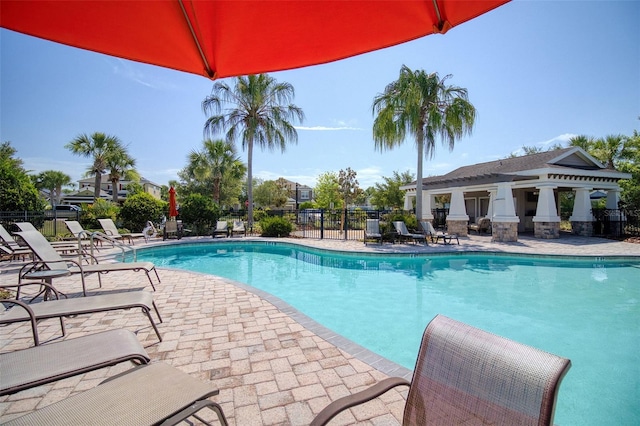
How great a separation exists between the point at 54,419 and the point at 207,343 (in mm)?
2096

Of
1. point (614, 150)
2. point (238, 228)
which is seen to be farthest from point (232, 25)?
point (614, 150)

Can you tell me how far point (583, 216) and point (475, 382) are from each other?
20.0 metres

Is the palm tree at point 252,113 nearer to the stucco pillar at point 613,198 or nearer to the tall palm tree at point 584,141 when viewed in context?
the stucco pillar at point 613,198

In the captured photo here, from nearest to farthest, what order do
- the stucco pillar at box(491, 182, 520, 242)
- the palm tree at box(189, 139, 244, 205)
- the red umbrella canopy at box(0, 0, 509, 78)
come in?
the red umbrella canopy at box(0, 0, 509, 78) < the stucco pillar at box(491, 182, 520, 242) < the palm tree at box(189, 139, 244, 205)

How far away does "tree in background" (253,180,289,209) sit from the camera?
118ft

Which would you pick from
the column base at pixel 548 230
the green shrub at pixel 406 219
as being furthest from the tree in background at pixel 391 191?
the green shrub at pixel 406 219

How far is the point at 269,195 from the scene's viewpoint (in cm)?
3588

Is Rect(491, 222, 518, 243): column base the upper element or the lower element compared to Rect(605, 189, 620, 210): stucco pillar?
lower

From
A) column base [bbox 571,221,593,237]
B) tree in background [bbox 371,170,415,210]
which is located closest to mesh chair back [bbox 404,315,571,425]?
column base [bbox 571,221,593,237]

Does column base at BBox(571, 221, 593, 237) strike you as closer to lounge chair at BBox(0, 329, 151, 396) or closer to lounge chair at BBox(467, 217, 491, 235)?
lounge chair at BBox(467, 217, 491, 235)

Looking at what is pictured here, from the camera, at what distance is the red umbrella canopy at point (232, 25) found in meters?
1.57

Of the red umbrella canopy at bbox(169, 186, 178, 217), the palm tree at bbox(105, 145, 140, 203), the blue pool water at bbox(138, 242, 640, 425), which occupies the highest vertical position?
the palm tree at bbox(105, 145, 140, 203)

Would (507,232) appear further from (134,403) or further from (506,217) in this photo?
(134,403)

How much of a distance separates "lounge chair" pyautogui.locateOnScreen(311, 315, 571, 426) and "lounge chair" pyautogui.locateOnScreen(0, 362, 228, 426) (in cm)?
66
